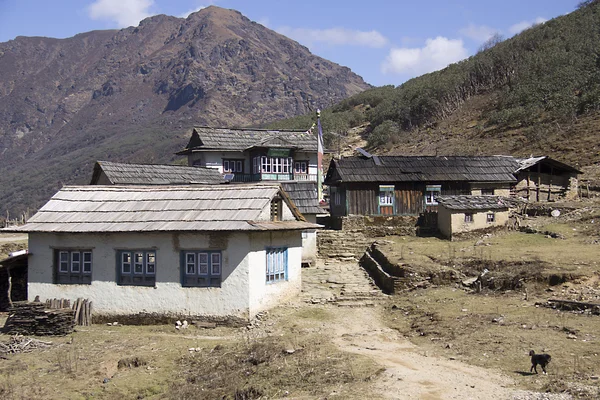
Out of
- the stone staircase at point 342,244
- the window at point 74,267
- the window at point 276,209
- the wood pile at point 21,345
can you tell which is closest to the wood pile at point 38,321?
the wood pile at point 21,345

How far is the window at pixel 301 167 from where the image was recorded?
41.0 meters

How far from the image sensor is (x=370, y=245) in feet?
96.8

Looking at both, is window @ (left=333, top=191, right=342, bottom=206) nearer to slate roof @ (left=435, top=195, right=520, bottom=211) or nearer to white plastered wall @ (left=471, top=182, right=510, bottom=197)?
slate roof @ (left=435, top=195, right=520, bottom=211)

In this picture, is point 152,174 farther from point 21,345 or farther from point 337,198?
point 21,345

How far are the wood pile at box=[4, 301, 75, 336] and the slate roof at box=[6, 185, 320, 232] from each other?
8.62 feet

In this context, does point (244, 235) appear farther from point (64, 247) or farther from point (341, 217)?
point (341, 217)

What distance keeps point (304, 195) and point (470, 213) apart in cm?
784

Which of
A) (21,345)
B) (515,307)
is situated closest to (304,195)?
(515,307)

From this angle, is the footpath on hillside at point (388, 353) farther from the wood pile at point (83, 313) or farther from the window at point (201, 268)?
the wood pile at point (83, 313)

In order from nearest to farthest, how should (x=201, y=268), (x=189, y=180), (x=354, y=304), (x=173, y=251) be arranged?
(x=201, y=268), (x=173, y=251), (x=354, y=304), (x=189, y=180)

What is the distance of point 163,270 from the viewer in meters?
19.3

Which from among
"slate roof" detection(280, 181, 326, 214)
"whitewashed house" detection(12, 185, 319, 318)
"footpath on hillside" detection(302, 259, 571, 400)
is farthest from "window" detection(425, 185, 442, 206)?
"whitewashed house" detection(12, 185, 319, 318)

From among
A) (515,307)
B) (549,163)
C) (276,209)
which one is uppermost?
(549,163)

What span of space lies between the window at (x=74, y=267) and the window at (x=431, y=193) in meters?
19.1
